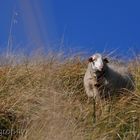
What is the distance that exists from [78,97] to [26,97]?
115 cm

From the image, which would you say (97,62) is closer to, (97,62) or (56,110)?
(97,62)

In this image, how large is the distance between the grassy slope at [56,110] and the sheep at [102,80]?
238 millimetres

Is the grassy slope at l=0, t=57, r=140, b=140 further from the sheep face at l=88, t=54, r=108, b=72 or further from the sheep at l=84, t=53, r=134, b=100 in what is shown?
the sheep face at l=88, t=54, r=108, b=72

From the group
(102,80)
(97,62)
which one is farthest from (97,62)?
(102,80)

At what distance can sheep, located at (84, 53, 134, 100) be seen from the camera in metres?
7.86

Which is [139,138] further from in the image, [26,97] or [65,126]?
[26,97]

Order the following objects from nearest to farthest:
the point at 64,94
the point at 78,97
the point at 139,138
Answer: the point at 139,138, the point at 64,94, the point at 78,97

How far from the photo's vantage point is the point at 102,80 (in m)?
7.96

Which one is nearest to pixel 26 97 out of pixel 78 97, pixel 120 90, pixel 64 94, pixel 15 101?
pixel 15 101

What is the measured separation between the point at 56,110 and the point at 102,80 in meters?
1.92

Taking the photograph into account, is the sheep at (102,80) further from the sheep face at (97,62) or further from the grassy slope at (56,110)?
the grassy slope at (56,110)

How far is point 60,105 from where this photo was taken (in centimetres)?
627

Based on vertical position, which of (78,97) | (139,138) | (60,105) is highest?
(78,97)

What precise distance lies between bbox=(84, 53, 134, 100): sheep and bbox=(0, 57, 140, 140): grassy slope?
9.4 inches
